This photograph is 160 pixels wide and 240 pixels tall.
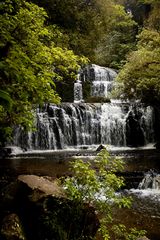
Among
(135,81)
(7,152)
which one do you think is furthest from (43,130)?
(135,81)

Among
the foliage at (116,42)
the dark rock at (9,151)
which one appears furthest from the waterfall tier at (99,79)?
the dark rock at (9,151)

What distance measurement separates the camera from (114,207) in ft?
32.9

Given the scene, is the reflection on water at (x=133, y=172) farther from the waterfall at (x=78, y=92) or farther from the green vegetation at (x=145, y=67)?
the waterfall at (x=78, y=92)

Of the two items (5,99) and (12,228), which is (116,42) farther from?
(5,99)

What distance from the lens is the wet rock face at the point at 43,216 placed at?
20.1 feet

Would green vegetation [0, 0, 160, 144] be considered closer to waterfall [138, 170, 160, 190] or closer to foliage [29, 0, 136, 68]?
foliage [29, 0, 136, 68]

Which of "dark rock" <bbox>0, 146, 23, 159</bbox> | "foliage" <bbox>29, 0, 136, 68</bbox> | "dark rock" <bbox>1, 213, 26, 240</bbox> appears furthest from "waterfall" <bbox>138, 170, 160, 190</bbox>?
"dark rock" <bbox>0, 146, 23, 159</bbox>

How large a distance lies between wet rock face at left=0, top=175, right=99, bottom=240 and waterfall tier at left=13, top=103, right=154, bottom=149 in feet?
47.7

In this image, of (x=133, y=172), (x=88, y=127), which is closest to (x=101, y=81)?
(x=88, y=127)

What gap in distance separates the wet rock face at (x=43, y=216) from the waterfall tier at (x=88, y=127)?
1455 cm

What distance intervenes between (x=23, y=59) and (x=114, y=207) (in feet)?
19.3

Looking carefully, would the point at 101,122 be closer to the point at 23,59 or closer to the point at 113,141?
the point at 113,141

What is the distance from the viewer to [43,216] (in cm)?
630

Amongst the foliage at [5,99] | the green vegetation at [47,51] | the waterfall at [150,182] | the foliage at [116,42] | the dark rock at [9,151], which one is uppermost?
the foliage at [116,42]
